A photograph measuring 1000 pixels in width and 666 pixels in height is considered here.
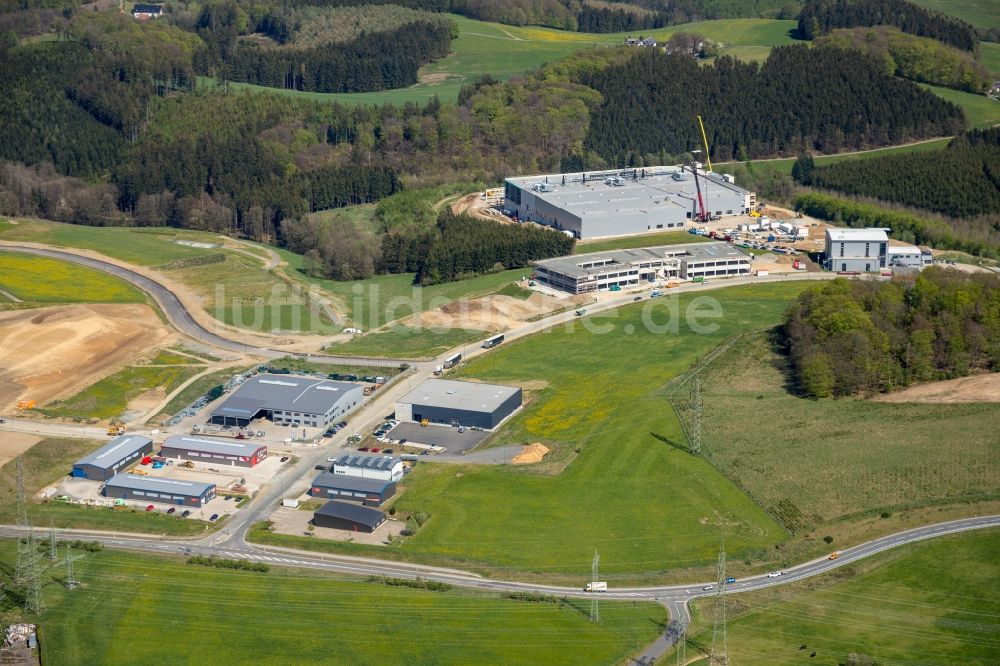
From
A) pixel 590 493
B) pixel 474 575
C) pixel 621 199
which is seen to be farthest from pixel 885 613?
pixel 621 199

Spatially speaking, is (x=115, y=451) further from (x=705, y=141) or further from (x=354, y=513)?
(x=705, y=141)

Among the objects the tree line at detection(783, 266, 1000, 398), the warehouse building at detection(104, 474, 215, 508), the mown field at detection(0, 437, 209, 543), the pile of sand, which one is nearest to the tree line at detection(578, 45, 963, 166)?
the tree line at detection(783, 266, 1000, 398)

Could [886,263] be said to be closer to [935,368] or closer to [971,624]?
[935,368]

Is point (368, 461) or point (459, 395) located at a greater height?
point (459, 395)

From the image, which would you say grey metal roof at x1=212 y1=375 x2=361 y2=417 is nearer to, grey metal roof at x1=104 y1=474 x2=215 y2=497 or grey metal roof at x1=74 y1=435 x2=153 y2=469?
grey metal roof at x1=74 y1=435 x2=153 y2=469

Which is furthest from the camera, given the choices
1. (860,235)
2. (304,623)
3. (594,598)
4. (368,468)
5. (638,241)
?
(638,241)

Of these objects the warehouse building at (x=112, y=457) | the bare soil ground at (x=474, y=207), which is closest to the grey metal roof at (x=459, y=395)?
the warehouse building at (x=112, y=457)

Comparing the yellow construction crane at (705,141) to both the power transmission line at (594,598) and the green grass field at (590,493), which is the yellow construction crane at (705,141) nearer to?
the green grass field at (590,493)

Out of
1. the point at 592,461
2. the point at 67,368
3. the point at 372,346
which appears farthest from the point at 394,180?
the point at 592,461
